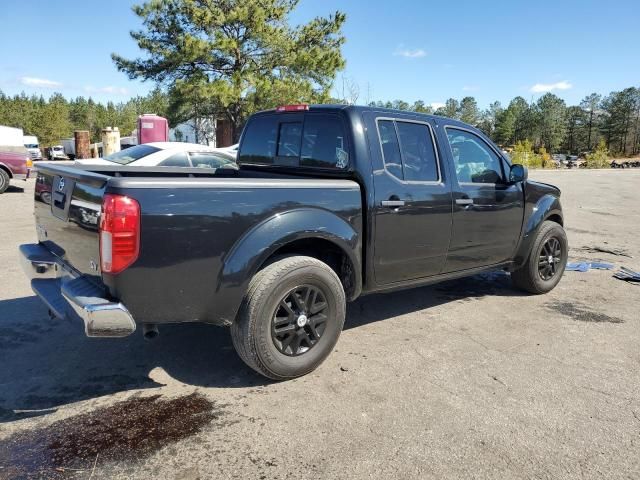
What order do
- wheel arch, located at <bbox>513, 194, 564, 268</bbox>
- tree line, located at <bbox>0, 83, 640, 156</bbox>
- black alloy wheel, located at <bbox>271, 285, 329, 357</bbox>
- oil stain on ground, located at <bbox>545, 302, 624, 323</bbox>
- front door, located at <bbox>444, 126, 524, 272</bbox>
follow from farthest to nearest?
tree line, located at <bbox>0, 83, 640, 156</bbox> < wheel arch, located at <bbox>513, 194, 564, 268</bbox> < oil stain on ground, located at <bbox>545, 302, 624, 323</bbox> < front door, located at <bbox>444, 126, 524, 272</bbox> < black alloy wheel, located at <bbox>271, 285, 329, 357</bbox>

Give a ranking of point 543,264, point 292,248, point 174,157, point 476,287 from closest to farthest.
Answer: point 292,248 → point 543,264 → point 476,287 → point 174,157

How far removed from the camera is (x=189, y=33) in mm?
26250

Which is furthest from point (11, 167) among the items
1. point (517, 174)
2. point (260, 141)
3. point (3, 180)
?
point (517, 174)

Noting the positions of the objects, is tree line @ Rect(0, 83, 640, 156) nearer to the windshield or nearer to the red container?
the red container

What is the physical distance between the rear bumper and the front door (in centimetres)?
288

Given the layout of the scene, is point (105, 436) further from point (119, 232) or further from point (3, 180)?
point (3, 180)

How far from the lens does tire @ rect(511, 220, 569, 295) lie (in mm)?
5508

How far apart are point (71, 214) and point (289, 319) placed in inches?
62.2

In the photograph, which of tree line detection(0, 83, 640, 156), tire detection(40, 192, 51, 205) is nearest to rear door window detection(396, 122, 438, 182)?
tire detection(40, 192, 51, 205)

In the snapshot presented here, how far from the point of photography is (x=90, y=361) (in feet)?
12.3

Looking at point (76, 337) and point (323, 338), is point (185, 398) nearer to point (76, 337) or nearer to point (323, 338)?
point (323, 338)

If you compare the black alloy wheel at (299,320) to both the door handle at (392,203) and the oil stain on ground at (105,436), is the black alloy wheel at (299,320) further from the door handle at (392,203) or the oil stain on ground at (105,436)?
the door handle at (392,203)

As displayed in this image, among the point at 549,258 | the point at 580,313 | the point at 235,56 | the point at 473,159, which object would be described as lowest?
the point at 580,313

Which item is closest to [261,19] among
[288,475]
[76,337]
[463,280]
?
[463,280]
